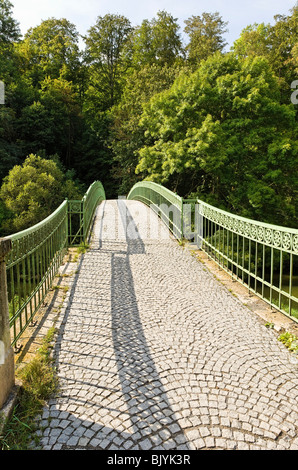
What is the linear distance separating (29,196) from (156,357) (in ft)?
66.1

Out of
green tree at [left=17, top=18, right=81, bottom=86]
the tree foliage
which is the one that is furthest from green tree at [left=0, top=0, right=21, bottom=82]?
green tree at [left=17, top=18, right=81, bottom=86]

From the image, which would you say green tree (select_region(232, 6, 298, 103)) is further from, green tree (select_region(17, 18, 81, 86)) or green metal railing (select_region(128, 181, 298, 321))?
green tree (select_region(17, 18, 81, 86))

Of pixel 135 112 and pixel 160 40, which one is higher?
pixel 160 40

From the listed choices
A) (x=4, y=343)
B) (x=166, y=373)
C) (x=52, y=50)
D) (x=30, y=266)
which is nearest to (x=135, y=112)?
(x=52, y=50)

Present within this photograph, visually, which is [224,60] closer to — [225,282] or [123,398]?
[225,282]

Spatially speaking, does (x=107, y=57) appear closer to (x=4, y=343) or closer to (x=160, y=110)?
(x=160, y=110)

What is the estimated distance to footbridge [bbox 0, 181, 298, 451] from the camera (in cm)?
247

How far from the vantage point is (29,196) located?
21734 millimetres

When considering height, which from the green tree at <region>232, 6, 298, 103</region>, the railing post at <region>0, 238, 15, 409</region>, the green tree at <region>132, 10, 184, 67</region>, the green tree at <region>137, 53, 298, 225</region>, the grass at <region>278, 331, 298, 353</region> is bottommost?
the grass at <region>278, 331, 298, 353</region>

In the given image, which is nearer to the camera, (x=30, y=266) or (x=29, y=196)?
(x=30, y=266)

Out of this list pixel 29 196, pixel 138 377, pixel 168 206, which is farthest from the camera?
pixel 29 196

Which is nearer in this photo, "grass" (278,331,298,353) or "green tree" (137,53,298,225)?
"grass" (278,331,298,353)

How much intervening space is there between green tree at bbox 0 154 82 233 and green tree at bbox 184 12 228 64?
61.0 ft

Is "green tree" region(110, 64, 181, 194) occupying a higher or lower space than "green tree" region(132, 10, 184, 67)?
lower
